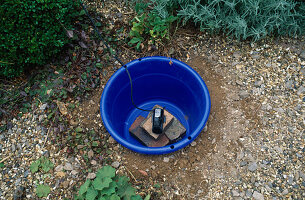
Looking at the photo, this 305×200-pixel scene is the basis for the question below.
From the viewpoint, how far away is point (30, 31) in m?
2.11

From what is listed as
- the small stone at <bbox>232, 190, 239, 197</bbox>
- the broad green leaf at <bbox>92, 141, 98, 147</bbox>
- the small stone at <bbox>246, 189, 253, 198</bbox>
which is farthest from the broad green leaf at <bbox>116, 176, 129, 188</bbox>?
the small stone at <bbox>246, 189, 253, 198</bbox>

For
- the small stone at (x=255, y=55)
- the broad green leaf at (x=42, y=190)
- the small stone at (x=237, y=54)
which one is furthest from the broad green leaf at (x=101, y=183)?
the small stone at (x=255, y=55)

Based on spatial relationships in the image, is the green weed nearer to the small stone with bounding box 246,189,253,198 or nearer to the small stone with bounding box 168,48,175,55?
the small stone with bounding box 246,189,253,198

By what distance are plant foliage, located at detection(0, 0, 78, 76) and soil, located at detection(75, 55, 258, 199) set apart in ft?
2.08

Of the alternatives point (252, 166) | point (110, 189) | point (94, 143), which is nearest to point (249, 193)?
point (252, 166)

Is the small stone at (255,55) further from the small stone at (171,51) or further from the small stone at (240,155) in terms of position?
the small stone at (240,155)

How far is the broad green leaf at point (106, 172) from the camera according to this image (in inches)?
74.4

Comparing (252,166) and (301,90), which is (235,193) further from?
(301,90)

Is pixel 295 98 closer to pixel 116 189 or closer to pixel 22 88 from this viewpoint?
pixel 116 189

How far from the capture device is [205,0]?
248 centimetres

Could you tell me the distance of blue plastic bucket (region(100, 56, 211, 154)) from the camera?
195 centimetres

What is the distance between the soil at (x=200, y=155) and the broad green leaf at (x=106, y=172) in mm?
183

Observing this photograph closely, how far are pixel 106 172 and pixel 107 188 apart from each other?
121 millimetres

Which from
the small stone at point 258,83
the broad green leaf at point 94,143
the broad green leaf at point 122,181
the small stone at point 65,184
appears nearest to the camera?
the broad green leaf at point 122,181
